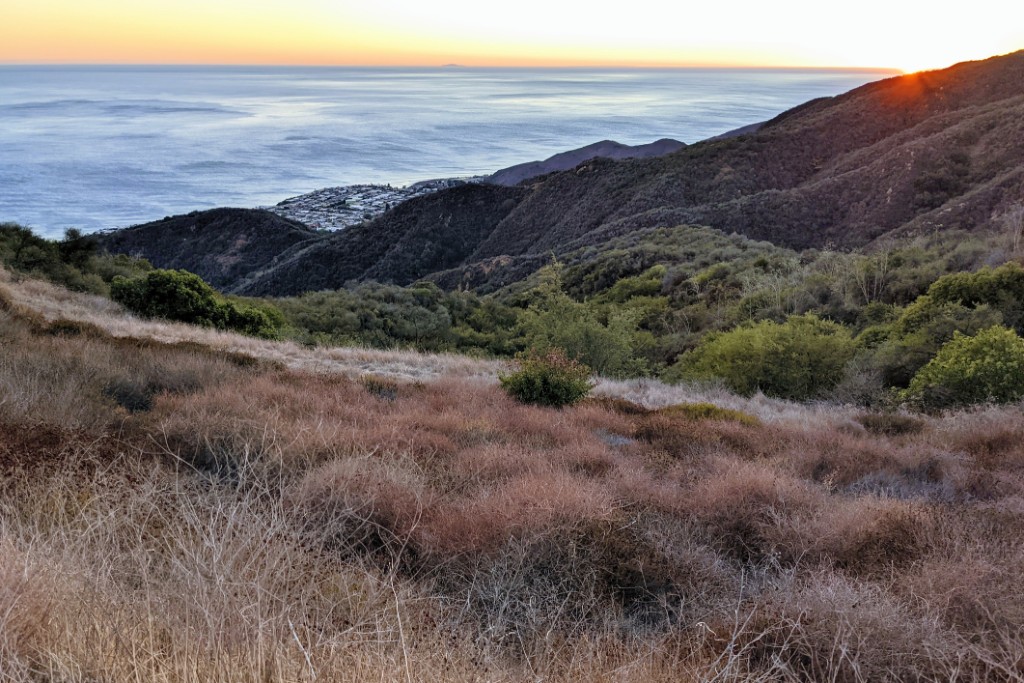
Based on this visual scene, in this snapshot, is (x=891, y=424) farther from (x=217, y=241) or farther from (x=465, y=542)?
(x=217, y=241)

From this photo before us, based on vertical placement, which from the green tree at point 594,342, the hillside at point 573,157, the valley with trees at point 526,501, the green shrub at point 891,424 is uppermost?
the hillside at point 573,157

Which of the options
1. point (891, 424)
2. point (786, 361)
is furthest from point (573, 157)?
point (891, 424)

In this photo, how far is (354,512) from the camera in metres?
4.45

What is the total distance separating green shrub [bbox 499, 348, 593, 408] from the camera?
1047 centimetres

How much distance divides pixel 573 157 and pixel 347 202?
117 feet

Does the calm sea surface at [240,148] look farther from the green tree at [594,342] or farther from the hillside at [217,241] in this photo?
the green tree at [594,342]

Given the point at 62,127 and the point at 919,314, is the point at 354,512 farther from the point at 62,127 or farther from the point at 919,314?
the point at 62,127

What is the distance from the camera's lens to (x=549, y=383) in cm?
1057

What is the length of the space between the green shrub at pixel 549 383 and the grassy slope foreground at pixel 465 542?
1.83 m

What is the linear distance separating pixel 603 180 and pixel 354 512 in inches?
2545

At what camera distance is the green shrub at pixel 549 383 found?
1047cm

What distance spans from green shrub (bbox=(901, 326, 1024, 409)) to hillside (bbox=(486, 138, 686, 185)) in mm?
83544

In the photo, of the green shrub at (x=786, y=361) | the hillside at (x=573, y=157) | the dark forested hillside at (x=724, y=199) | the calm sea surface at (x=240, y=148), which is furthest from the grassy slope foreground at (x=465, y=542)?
the hillside at (x=573, y=157)

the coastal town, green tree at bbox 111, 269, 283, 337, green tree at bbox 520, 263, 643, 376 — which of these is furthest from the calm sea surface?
green tree at bbox 520, 263, 643, 376
